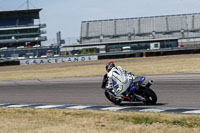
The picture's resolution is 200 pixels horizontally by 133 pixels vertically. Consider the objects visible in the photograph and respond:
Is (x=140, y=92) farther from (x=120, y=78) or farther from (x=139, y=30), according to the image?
(x=139, y=30)

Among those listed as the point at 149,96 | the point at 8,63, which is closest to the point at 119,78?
the point at 149,96

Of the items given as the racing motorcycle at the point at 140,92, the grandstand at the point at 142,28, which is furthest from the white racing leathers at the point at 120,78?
the grandstand at the point at 142,28

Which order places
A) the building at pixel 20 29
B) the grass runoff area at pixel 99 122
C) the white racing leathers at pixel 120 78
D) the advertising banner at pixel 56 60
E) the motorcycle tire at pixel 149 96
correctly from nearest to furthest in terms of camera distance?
the grass runoff area at pixel 99 122 < the motorcycle tire at pixel 149 96 < the white racing leathers at pixel 120 78 < the advertising banner at pixel 56 60 < the building at pixel 20 29

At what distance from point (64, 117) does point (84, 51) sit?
49391mm

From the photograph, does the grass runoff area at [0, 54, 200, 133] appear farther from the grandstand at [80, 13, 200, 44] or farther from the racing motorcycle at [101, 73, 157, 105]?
the grandstand at [80, 13, 200, 44]

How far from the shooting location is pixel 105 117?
10.1m

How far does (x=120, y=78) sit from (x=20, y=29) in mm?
99929

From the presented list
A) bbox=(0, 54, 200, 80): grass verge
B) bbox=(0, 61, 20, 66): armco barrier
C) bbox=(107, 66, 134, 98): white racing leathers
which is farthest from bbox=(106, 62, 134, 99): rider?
bbox=(0, 61, 20, 66): armco barrier

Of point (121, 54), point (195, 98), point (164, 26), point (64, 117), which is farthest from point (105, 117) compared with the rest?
point (164, 26)

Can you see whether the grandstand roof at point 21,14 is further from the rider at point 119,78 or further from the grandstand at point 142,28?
the rider at point 119,78

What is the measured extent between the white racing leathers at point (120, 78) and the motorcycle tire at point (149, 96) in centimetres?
60

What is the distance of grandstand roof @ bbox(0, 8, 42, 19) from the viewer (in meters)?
112

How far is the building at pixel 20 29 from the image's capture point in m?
108

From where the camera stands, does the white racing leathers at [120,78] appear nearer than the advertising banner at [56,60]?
Yes
